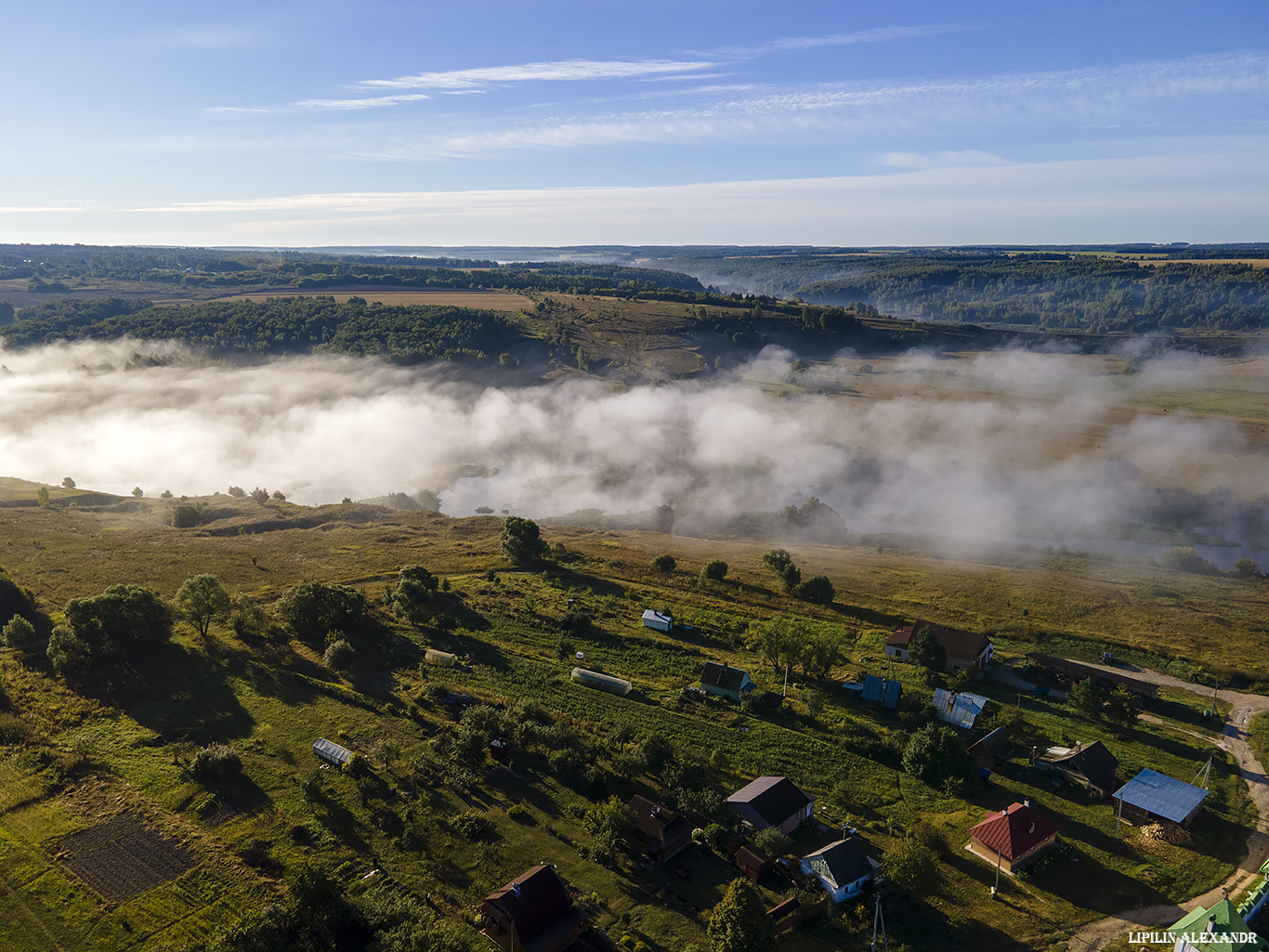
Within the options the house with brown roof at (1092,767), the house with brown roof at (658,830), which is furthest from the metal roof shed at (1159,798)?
the house with brown roof at (658,830)

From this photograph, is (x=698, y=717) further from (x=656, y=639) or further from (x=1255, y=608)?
(x=1255, y=608)

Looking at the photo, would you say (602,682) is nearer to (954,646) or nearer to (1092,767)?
(954,646)

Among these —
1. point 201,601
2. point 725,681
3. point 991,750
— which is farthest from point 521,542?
point 991,750

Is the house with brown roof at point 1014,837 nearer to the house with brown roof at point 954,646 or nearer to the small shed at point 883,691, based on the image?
the small shed at point 883,691

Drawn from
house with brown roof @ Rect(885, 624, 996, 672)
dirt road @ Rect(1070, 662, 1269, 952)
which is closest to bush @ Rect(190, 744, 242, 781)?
dirt road @ Rect(1070, 662, 1269, 952)

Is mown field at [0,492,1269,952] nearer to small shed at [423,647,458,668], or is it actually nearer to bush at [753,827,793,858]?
small shed at [423,647,458,668]

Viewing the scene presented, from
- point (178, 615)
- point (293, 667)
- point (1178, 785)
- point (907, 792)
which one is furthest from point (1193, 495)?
point (178, 615)
